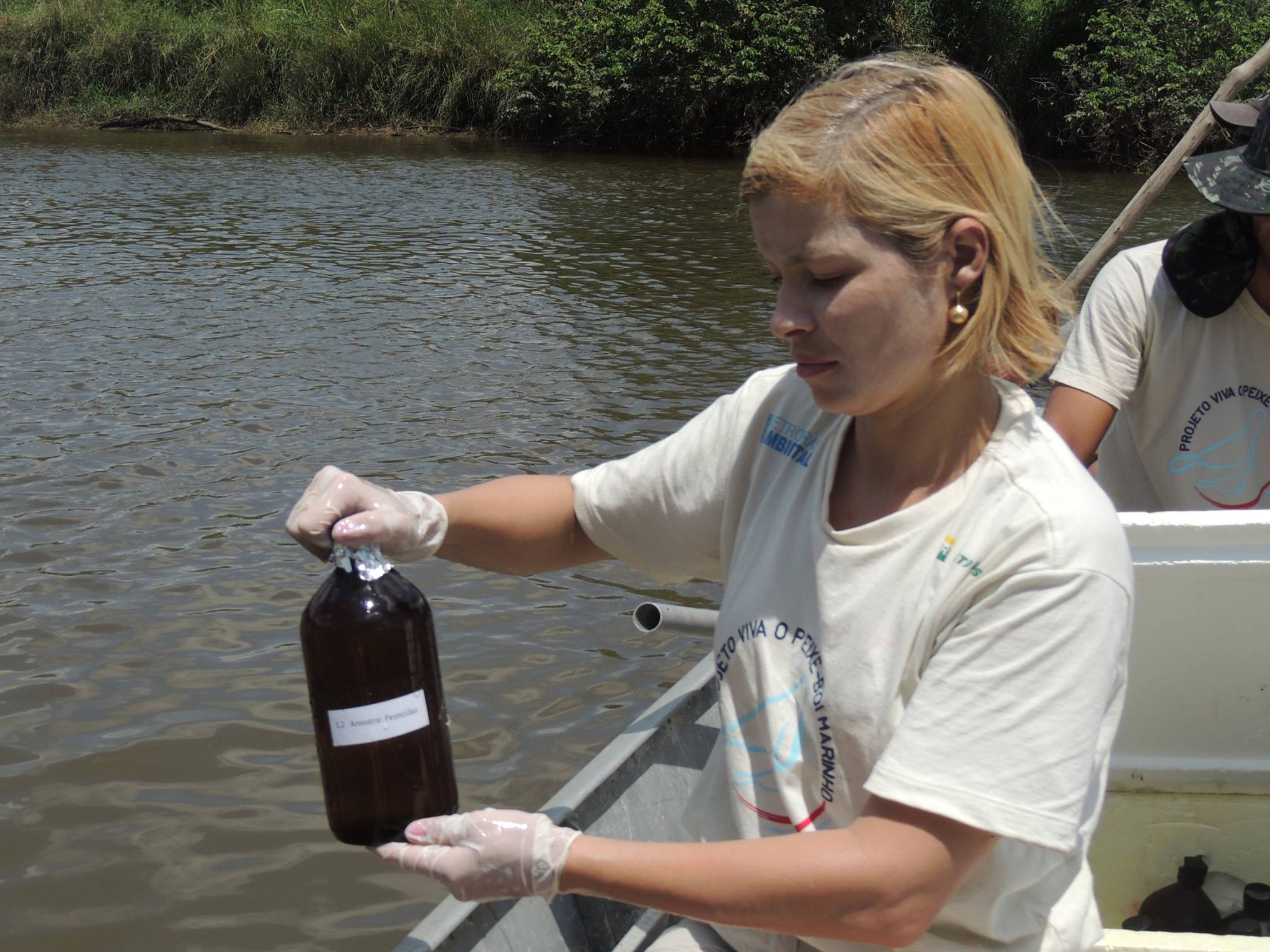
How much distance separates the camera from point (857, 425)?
71.1 inches

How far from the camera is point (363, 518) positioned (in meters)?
1.82

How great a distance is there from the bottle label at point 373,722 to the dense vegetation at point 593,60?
22.6m

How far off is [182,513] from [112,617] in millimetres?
1204

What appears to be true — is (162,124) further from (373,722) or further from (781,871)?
(781,871)

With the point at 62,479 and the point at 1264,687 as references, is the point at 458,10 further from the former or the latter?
the point at 1264,687

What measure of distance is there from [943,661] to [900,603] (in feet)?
0.33

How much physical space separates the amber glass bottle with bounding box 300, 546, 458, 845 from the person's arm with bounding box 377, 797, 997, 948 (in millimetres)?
168

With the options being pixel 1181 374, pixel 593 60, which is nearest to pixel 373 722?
pixel 1181 374

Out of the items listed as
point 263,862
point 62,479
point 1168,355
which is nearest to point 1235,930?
point 1168,355

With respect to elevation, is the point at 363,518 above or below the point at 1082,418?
above

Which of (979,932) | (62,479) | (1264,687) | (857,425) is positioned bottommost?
(62,479)

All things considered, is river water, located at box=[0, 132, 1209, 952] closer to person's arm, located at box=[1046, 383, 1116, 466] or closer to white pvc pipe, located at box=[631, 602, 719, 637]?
person's arm, located at box=[1046, 383, 1116, 466]

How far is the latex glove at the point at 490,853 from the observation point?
5.31 feet

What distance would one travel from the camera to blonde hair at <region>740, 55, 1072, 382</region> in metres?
1.54
